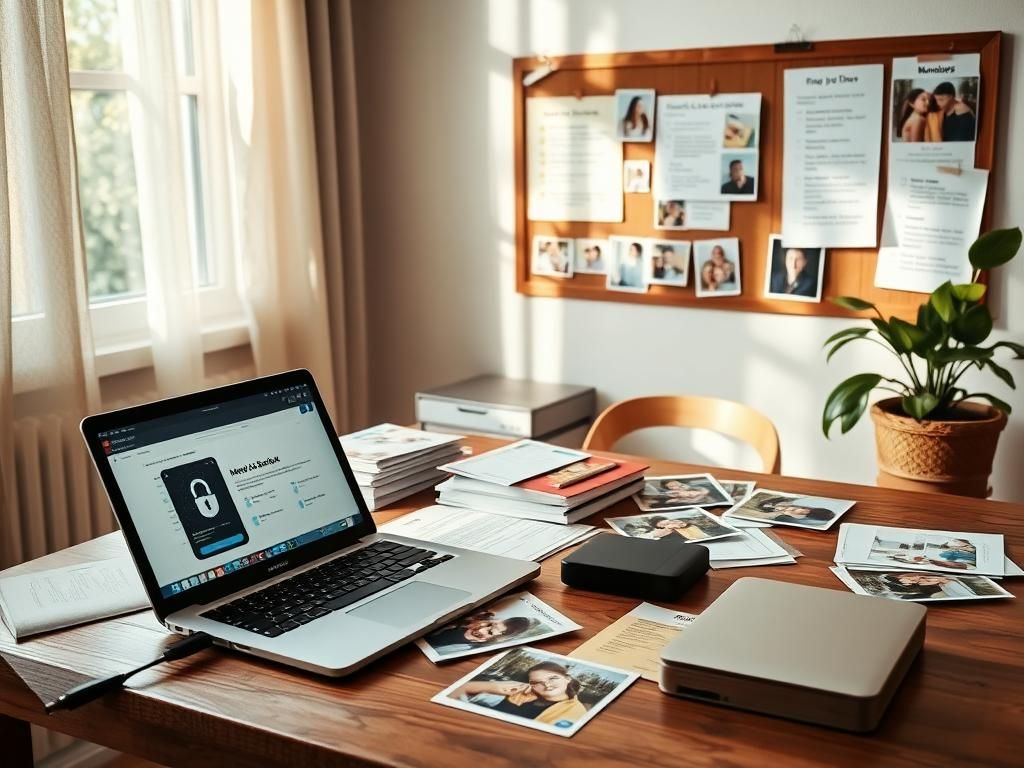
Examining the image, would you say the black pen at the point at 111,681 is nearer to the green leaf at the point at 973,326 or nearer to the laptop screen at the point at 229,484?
the laptop screen at the point at 229,484

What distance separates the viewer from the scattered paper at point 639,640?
1271 millimetres

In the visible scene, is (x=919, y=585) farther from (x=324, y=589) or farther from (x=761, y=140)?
(x=761, y=140)

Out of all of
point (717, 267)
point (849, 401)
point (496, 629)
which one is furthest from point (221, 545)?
point (717, 267)

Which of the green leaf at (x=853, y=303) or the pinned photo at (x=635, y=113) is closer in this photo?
the green leaf at (x=853, y=303)

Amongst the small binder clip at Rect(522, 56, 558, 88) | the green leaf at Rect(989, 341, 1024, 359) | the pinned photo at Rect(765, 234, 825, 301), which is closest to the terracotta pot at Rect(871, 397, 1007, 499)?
the green leaf at Rect(989, 341, 1024, 359)

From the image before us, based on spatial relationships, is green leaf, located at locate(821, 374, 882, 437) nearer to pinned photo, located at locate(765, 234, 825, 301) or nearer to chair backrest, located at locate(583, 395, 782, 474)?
chair backrest, located at locate(583, 395, 782, 474)

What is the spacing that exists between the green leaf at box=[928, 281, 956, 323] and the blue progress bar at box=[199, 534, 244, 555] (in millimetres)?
1911

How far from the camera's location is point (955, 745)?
1.08 metres

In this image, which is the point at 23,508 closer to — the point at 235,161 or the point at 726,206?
the point at 235,161

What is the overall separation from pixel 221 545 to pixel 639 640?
548mm

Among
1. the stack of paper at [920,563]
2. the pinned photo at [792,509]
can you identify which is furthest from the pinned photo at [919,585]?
the pinned photo at [792,509]

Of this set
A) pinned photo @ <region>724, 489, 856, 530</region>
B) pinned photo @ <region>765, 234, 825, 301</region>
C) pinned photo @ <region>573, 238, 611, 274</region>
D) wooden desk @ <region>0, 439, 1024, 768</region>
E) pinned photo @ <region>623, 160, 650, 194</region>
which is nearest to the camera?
wooden desk @ <region>0, 439, 1024, 768</region>

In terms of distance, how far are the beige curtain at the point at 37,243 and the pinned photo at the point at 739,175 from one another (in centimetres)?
176

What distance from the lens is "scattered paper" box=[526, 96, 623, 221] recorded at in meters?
3.38
